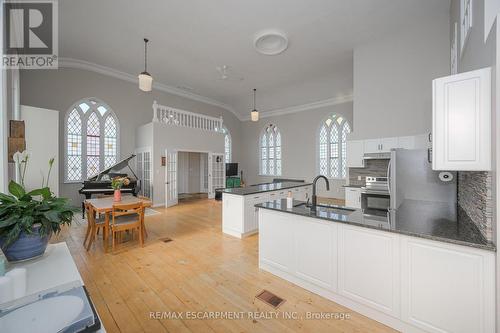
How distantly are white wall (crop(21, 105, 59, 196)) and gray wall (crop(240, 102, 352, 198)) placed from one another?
788 cm

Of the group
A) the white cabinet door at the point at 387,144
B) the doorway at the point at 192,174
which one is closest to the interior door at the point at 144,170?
the doorway at the point at 192,174

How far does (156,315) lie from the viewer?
2004 millimetres

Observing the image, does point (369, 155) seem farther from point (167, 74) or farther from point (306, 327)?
point (167, 74)

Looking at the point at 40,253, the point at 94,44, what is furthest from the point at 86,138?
the point at 40,253

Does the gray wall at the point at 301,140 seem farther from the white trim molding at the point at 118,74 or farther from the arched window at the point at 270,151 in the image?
the white trim molding at the point at 118,74

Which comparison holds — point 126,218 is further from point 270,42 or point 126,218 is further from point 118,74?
point 118,74

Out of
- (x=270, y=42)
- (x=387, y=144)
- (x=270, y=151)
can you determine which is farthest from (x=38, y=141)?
(x=270, y=151)

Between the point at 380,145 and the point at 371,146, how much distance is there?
20 cm

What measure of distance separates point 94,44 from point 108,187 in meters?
3.77

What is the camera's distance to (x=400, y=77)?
16.0 ft

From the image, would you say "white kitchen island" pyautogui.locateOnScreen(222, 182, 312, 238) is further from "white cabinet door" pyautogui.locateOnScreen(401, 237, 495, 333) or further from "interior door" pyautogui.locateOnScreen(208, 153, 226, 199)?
"interior door" pyautogui.locateOnScreen(208, 153, 226, 199)

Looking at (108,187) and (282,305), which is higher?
(108,187)

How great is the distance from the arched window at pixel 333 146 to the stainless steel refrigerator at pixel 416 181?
5429 millimetres

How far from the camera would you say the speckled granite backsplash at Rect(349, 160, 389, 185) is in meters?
5.23
